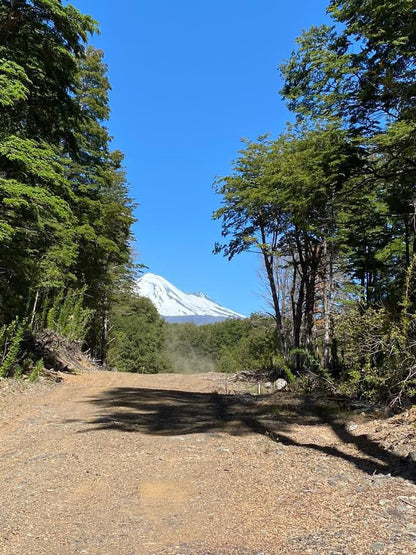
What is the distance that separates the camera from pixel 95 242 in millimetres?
17391

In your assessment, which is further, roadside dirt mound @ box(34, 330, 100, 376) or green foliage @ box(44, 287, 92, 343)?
green foliage @ box(44, 287, 92, 343)

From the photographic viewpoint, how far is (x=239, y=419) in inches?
275

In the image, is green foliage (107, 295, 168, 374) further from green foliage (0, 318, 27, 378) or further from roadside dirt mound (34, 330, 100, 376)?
green foliage (0, 318, 27, 378)

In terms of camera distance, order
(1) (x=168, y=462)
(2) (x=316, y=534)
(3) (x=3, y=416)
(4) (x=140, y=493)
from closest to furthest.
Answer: (2) (x=316, y=534) → (4) (x=140, y=493) → (1) (x=168, y=462) → (3) (x=3, y=416)

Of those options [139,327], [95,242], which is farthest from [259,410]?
[139,327]

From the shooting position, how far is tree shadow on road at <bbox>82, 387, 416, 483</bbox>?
16.5ft

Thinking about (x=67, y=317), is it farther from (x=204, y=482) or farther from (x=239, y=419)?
(x=204, y=482)

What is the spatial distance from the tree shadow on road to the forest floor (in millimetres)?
34

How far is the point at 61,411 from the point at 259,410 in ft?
12.0

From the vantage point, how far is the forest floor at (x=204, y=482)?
290 centimetres

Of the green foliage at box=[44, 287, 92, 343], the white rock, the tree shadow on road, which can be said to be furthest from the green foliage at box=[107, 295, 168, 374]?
the tree shadow on road

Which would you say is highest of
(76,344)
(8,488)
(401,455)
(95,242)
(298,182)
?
(95,242)

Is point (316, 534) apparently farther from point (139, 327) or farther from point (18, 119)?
point (139, 327)

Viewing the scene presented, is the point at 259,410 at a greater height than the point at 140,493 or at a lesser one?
greater
